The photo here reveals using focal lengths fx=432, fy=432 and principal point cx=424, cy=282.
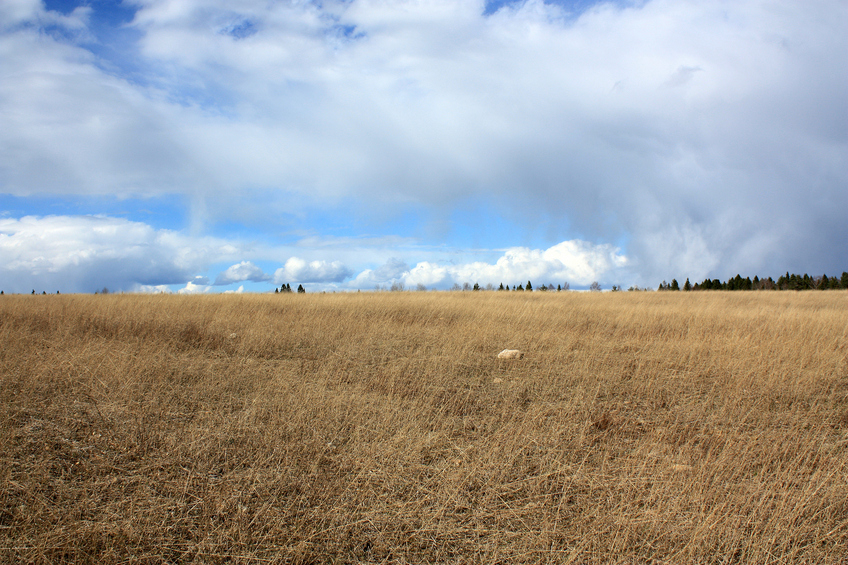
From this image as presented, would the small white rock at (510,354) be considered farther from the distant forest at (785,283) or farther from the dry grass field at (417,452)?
the distant forest at (785,283)

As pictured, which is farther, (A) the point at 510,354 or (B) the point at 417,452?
(A) the point at 510,354

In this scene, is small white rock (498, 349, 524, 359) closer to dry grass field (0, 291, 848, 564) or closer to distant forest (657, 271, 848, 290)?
dry grass field (0, 291, 848, 564)

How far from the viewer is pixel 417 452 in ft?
14.6

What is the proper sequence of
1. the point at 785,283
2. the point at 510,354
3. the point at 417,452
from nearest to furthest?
the point at 417,452
the point at 510,354
the point at 785,283

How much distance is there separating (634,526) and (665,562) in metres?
0.34

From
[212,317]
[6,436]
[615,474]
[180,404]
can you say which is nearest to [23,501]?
[6,436]

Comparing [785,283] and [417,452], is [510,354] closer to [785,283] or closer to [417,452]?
[417,452]

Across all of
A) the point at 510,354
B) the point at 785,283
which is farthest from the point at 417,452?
the point at 785,283

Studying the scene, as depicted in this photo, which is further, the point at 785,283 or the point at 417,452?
the point at 785,283

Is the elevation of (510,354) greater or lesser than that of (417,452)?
greater

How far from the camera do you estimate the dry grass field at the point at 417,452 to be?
320 cm

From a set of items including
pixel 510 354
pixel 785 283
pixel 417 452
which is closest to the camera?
pixel 417 452

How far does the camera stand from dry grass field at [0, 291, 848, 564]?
10.5 feet

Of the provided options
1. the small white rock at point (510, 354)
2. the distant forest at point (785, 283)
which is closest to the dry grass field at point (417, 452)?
the small white rock at point (510, 354)
